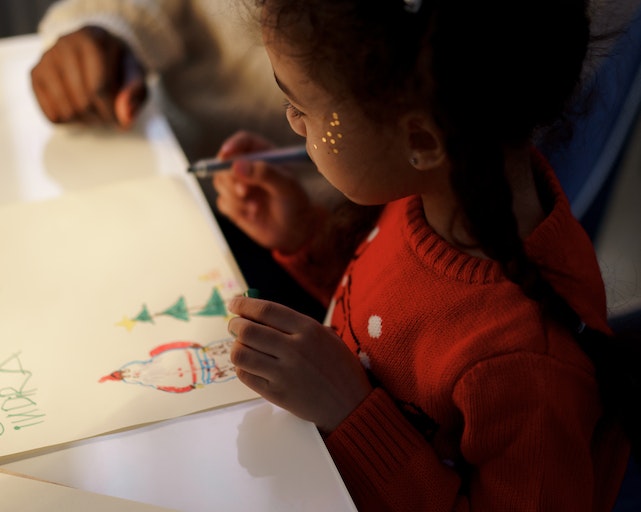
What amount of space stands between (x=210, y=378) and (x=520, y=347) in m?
0.23

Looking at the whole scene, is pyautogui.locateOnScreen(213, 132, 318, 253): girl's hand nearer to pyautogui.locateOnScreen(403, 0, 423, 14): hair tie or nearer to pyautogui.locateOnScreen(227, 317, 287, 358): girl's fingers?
pyautogui.locateOnScreen(227, 317, 287, 358): girl's fingers

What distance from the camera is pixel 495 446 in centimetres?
52

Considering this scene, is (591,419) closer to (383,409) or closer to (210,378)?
(383,409)

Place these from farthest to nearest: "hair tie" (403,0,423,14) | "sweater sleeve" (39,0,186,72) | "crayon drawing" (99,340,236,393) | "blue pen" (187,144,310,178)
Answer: "sweater sleeve" (39,0,186,72) → "blue pen" (187,144,310,178) → "crayon drawing" (99,340,236,393) → "hair tie" (403,0,423,14)

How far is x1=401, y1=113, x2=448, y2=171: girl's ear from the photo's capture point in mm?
496

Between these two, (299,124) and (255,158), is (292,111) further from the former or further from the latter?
(255,158)

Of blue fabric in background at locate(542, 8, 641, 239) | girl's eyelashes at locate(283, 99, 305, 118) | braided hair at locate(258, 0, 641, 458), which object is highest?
braided hair at locate(258, 0, 641, 458)

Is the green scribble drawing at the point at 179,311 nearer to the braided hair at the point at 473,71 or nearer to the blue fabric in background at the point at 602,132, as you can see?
the braided hair at the point at 473,71

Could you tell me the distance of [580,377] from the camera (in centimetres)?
54

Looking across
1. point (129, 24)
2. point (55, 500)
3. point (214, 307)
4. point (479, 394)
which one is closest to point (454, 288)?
point (479, 394)

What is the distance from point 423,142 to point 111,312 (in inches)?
11.4

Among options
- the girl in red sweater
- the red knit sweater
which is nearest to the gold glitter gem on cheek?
the girl in red sweater

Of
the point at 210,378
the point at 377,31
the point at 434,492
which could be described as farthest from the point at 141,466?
the point at 377,31

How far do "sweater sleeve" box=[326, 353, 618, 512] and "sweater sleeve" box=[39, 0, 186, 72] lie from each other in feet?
2.26
